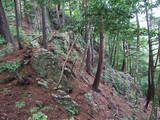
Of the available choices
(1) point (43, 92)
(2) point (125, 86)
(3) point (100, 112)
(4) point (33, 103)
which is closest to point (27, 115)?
(4) point (33, 103)

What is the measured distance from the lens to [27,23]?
17125mm

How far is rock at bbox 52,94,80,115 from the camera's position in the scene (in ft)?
22.3

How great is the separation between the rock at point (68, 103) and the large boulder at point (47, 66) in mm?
722

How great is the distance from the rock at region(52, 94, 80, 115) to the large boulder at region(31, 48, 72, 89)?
0.72 m

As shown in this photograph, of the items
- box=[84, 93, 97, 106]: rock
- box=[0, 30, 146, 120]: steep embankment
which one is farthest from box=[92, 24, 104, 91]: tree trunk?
box=[84, 93, 97, 106]: rock

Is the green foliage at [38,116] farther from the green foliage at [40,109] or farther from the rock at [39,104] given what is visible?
the rock at [39,104]

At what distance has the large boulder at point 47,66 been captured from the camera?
24.8ft

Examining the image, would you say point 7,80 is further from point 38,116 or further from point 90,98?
point 90,98

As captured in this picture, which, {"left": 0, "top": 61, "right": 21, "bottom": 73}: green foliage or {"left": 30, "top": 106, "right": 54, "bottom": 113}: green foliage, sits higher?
{"left": 0, "top": 61, "right": 21, "bottom": 73}: green foliage

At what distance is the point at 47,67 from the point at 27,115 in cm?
227

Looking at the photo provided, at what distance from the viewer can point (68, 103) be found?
7.02m

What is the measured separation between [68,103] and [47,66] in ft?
5.30

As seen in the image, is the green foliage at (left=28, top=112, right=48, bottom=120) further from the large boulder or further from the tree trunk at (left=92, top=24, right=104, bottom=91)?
the tree trunk at (left=92, top=24, right=104, bottom=91)

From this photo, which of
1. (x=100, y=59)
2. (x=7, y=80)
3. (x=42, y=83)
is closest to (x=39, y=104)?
(x=42, y=83)
